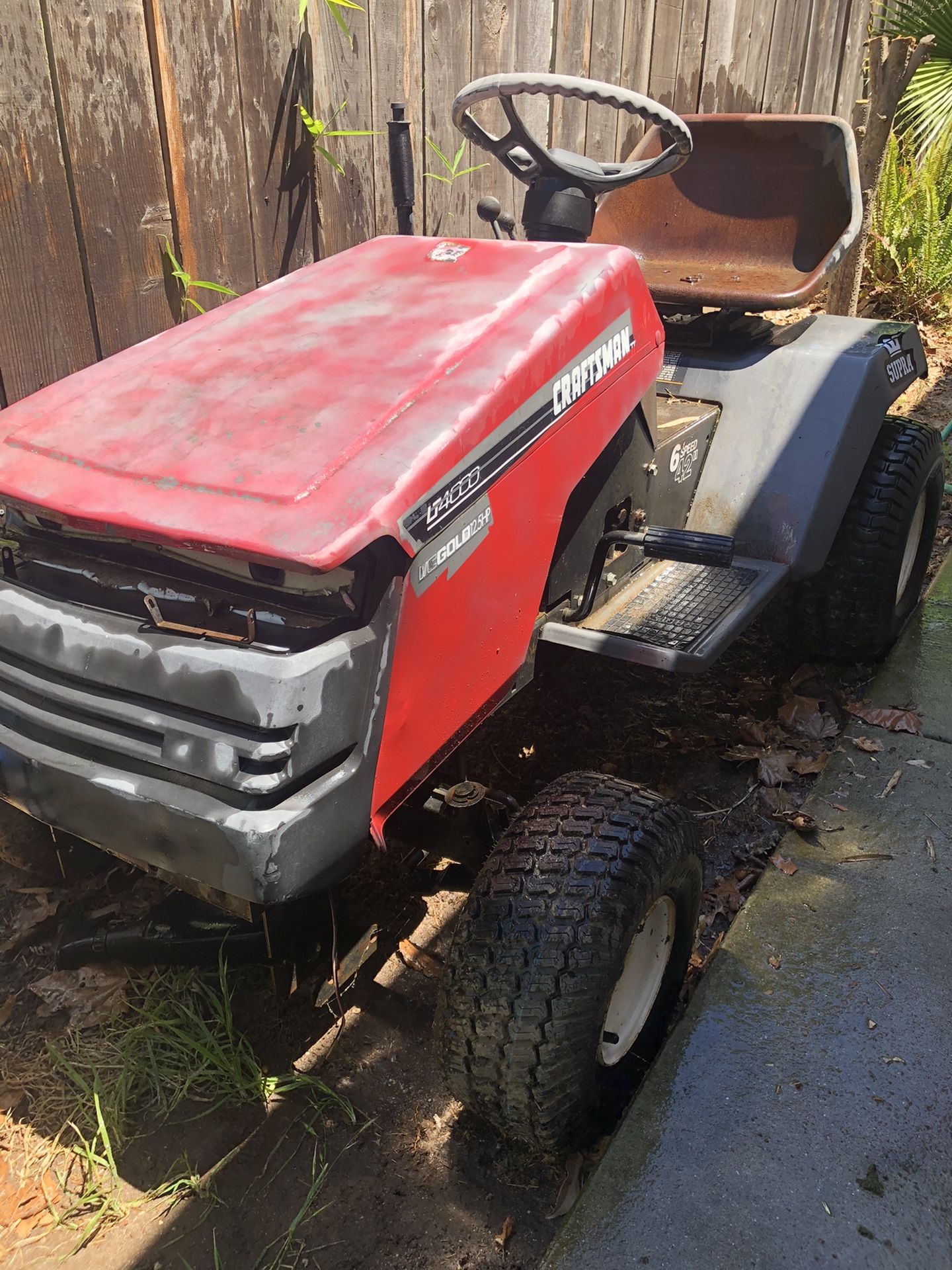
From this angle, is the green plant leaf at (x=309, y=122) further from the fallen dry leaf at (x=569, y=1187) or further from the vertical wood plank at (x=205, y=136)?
the fallen dry leaf at (x=569, y=1187)

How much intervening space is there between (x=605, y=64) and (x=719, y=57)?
1.21 meters

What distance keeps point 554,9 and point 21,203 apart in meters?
2.41

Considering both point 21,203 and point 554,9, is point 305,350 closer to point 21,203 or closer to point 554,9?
point 21,203

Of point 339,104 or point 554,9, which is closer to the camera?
point 339,104

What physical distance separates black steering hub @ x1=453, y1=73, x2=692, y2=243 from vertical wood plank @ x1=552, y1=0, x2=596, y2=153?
6.13ft

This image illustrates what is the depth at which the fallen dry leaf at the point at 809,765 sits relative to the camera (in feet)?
9.32

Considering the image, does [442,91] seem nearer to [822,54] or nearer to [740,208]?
[740,208]

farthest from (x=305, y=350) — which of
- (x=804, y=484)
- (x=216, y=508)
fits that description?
(x=804, y=484)

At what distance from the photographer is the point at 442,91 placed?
3.40 meters

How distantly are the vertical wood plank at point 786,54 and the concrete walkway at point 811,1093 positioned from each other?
4.74 m

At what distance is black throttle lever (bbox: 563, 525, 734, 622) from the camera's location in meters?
2.04

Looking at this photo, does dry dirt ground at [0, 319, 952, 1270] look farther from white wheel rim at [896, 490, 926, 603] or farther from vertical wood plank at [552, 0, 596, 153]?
vertical wood plank at [552, 0, 596, 153]

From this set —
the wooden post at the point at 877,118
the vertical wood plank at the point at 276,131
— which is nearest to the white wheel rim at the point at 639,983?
the vertical wood plank at the point at 276,131

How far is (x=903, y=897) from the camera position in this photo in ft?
7.14
